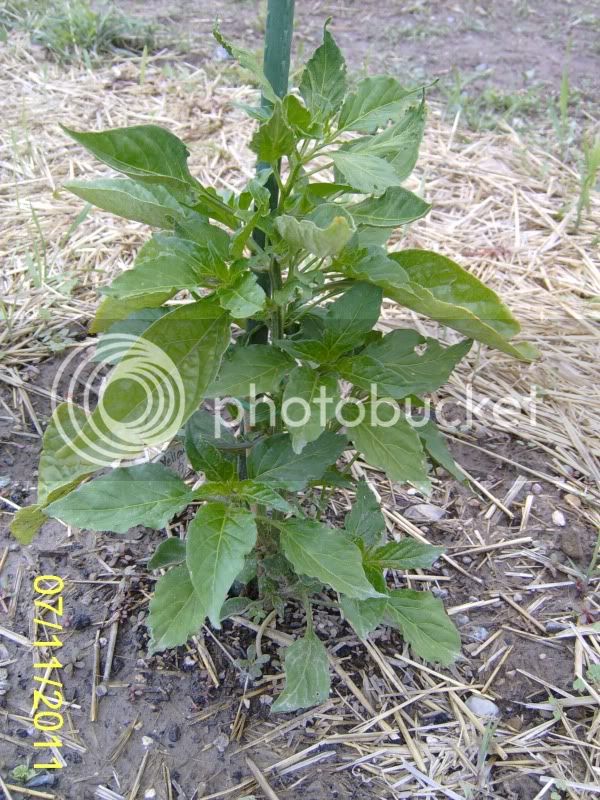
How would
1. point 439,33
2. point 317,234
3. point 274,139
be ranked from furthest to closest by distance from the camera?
point 439,33
point 274,139
point 317,234

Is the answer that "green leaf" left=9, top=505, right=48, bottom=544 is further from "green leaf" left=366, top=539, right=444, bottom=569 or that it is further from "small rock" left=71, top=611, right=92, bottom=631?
"green leaf" left=366, top=539, right=444, bottom=569

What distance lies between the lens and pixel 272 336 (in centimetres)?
122

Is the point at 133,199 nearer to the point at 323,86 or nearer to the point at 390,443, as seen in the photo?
the point at 323,86

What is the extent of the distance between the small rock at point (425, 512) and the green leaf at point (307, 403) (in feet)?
2.47

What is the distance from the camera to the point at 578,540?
1.72 m

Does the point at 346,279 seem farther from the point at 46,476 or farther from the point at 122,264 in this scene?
the point at 122,264

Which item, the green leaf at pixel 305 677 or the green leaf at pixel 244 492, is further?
the green leaf at pixel 305 677

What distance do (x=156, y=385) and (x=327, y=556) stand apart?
36 centimetres

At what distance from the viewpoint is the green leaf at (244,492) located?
3.70 ft

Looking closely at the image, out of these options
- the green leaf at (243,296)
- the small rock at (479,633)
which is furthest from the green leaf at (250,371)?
the small rock at (479,633)

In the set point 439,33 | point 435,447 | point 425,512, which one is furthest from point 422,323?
point 439,33

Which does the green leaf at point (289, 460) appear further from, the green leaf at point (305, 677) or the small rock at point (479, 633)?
the small rock at point (479, 633)

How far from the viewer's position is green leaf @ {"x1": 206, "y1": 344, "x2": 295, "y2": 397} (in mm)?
1094

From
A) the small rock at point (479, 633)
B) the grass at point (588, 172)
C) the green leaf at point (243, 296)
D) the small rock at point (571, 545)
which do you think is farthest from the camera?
the grass at point (588, 172)
